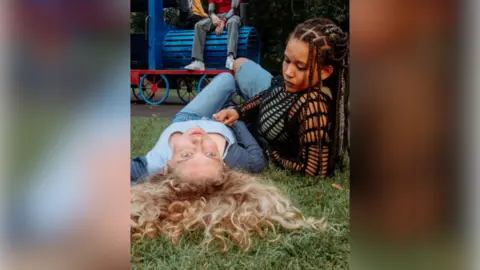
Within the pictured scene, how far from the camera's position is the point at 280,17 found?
5.61ft

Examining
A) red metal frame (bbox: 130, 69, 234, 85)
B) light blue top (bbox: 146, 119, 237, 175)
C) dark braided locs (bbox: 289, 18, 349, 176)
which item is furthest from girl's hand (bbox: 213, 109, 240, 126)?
dark braided locs (bbox: 289, 18, 349, 176)

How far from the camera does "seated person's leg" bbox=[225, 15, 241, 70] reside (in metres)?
1.75

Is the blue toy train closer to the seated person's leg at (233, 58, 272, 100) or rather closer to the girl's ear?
the seated person's leg at (233, 58, 272, 100)

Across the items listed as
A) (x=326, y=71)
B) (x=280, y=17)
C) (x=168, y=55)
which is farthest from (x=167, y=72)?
(x=326, y=71)

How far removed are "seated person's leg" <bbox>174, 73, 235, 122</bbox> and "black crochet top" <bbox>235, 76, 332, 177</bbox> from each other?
0.06 m

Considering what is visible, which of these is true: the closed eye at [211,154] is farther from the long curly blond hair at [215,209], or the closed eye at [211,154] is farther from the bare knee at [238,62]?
the bare knee at [238,62]

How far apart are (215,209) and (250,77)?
16.0 inches

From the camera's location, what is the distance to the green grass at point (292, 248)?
164cm

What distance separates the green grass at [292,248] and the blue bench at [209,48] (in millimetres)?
388

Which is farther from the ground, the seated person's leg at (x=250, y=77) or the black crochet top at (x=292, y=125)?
the seated person's leg at (x=250, y=77)

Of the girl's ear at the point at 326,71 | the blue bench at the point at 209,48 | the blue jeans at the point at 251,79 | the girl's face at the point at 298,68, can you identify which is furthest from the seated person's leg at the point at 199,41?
the girl's ear at the point at 326,71
